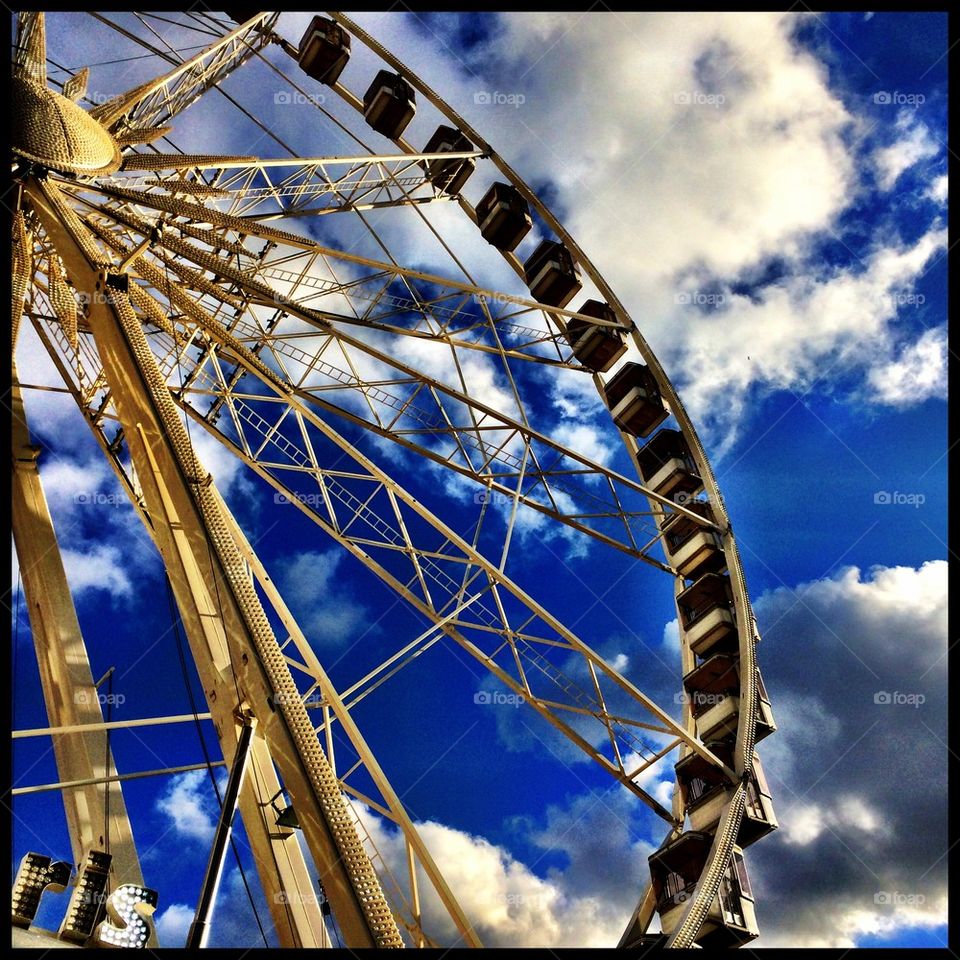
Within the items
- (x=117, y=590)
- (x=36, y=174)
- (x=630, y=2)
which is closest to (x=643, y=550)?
(x=630, y=2)

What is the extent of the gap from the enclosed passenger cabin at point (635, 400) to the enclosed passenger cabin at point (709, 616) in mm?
3511

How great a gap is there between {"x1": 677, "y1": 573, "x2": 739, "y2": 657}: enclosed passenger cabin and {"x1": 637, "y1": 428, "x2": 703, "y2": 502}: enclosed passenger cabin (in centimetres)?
201

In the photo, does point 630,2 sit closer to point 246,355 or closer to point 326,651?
point 246,355

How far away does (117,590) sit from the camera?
3859 cm

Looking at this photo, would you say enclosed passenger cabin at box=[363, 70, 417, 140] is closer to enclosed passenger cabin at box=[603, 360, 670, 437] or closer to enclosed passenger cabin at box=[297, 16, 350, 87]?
enclosed passenger cabin at box=[297, 16, 350, 87]

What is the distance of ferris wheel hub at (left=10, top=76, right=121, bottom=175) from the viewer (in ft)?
45.0

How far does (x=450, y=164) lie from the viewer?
2117 centimetres

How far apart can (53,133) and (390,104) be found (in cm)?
913

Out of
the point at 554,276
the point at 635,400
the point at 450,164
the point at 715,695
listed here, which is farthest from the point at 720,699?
the point at 450,164
